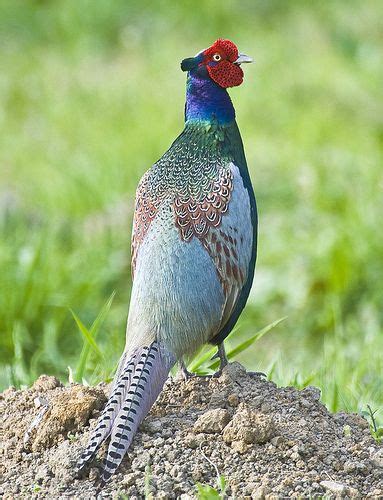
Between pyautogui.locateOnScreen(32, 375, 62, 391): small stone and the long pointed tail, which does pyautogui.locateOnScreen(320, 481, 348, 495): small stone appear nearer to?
the long pointed tail

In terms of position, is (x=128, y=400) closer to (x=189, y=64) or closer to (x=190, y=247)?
(x=190, y=247)

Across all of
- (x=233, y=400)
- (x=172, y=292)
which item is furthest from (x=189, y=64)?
(x=233, y=400)

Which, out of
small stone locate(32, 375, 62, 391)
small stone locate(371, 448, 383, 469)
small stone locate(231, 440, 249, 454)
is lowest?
small stone locate(371, 448, 383, 469)

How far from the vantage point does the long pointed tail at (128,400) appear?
119 inches

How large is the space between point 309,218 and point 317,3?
5417 mm

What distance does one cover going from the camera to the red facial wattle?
3502 millimetres

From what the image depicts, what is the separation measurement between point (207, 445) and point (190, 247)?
67 cm

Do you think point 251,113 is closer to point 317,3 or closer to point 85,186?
point 85,186

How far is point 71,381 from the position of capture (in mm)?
3727

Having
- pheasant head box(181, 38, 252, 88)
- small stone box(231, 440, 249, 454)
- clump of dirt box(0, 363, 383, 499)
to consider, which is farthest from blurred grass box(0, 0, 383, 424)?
pheasant head box(181, 38, 252, 88)

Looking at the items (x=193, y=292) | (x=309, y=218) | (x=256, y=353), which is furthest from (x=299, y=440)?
(x=309, y=218)

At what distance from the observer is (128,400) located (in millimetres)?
3086

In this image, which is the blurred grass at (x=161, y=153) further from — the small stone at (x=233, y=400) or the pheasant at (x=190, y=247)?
the pheasant at (x=190, y=247)

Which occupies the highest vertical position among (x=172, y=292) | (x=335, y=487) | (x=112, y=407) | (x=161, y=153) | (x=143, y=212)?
(x=161, y=153)
